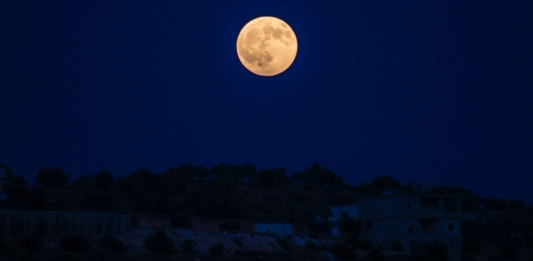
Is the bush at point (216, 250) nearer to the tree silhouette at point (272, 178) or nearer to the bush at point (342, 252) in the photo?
the bush at point (342, 252)

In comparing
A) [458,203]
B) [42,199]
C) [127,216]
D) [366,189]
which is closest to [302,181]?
[366,189]

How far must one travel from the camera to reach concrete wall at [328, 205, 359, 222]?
79.0 meters

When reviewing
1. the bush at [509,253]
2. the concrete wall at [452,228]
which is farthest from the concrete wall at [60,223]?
the bush at [509,253]

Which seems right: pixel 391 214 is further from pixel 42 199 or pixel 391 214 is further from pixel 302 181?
pixel 302 181

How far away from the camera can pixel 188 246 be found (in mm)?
50938

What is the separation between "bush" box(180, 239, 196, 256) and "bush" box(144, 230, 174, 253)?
1326 millimetres

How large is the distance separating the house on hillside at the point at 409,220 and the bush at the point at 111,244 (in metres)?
28.9

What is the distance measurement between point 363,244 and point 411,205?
6874 mm

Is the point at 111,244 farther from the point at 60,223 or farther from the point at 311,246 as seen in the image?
the point at 311,246

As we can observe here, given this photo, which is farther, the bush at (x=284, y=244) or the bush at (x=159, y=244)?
the bush at (x=284, y=244)

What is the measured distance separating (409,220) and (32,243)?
1451 inches

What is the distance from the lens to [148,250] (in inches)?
1902

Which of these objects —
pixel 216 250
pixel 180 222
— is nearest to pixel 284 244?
pixel 216 250

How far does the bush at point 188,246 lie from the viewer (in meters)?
49.9
